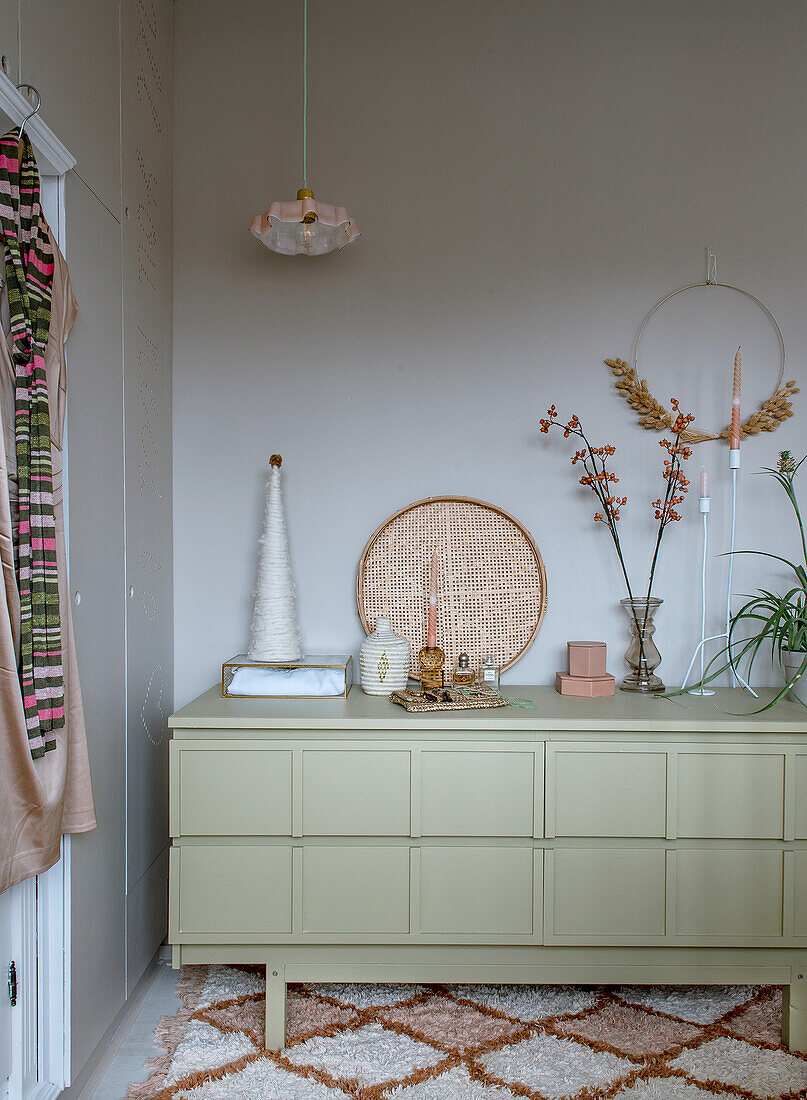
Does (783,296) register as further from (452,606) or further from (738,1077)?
(738,1077)

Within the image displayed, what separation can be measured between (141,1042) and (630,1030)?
1157 millimetres

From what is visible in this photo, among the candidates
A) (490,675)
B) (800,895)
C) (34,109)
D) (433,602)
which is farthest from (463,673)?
(34,109)

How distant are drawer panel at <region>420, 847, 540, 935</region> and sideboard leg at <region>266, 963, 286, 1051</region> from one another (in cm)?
35

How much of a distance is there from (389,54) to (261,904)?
7.84 feet

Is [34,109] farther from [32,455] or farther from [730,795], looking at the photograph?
[730,795]

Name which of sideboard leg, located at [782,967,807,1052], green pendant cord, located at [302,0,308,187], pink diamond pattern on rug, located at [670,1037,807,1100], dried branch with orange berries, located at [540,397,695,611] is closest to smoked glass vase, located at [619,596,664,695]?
dried branch with orange berries, located at [540,397,695,611]

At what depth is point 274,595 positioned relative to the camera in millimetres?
2326

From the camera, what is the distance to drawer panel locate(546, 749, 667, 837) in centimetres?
198

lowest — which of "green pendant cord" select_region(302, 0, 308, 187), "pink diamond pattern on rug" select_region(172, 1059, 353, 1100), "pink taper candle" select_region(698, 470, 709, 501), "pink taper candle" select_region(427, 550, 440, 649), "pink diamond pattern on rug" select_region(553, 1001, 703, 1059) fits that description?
"pink diamond pattern on rug" select_region(553, 1001, 703, 1059)

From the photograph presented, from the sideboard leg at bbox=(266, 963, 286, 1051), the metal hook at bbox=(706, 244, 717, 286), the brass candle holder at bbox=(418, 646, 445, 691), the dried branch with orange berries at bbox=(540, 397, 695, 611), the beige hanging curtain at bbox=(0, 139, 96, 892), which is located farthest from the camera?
the metal hook at bbox=(706, 244, 717, 286)

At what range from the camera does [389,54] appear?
2.51 meters

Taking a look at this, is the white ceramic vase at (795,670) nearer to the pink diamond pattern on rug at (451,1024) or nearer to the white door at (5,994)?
the pink diamond pattern on rug at (451,1024)

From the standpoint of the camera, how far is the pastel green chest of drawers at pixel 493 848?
196cm

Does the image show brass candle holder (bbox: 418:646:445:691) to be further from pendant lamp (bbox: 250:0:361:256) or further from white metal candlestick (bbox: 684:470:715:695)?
pendant lamp (bbox: 250:0:361:256)
